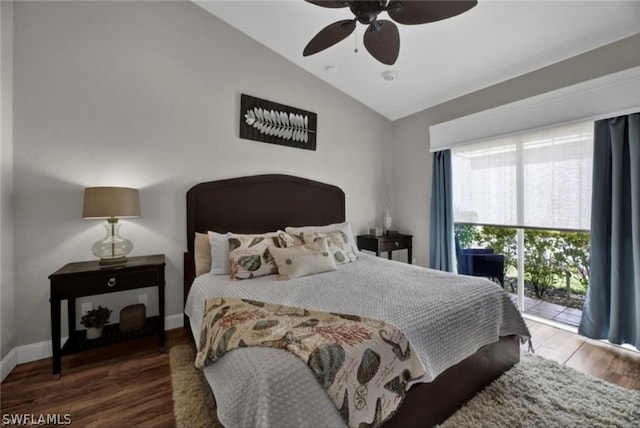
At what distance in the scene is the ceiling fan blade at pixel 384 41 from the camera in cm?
177

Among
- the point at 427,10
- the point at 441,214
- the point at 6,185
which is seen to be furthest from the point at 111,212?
the point at 441,214

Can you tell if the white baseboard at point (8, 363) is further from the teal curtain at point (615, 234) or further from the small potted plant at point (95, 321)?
the teal curtain at point (615, 234)

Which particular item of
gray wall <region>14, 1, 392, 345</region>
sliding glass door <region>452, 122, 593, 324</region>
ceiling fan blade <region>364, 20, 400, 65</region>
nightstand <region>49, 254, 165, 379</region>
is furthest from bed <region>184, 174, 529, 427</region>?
ceiling fan blade <region>364, 20, 400, 65</region>

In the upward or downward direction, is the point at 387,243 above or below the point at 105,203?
below

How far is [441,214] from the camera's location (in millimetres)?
3576

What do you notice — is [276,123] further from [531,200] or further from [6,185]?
[531,200]

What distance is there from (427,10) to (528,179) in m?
2.17

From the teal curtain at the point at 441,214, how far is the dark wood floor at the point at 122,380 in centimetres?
126

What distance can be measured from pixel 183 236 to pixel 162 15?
2.10 meters

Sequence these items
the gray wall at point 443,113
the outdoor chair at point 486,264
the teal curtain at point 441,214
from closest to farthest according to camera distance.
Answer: the gray wall at point 443,113 → the outdoor chair at point 486,264 → the teal curtain at point 441,214

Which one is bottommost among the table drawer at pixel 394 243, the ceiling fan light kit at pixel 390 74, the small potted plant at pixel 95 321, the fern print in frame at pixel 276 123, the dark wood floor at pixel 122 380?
the dark wood floor at pixel 122 380

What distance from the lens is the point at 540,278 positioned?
2990 millimetres

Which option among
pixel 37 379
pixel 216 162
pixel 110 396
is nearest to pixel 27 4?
pixel 216 162

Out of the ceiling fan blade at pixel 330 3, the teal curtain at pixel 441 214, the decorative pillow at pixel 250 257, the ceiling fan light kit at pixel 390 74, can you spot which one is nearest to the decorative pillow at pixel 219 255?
the decorative pillow at pixel 250 257
